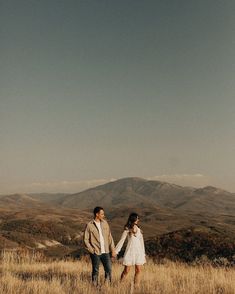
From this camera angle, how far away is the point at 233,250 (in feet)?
60.2

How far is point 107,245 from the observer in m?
10.6

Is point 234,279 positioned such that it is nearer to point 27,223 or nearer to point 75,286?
point 75,286

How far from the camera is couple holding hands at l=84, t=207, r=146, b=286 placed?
10.2 metres

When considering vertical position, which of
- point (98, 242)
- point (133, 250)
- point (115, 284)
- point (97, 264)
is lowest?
point (115, 284)

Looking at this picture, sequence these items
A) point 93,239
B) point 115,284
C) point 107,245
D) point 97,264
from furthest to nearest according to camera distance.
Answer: point 107,245 < point 93,239 < point 97,264 < point 115,284

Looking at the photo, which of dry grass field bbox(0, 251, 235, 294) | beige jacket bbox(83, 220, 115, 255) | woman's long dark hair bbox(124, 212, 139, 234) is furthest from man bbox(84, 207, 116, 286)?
woman's long dark hair bbox(124, 212, 139, 234)

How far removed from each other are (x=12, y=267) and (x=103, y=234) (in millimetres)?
4616

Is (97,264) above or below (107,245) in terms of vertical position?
below

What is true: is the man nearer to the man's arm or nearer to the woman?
the man's arm

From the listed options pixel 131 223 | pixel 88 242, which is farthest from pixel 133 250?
pixel 88 242

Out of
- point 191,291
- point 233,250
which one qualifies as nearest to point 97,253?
point 191,291

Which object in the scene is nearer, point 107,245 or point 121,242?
point 121,242

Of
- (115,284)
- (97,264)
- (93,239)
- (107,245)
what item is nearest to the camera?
(115,284)

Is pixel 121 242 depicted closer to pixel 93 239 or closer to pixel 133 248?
pixel 133 248
